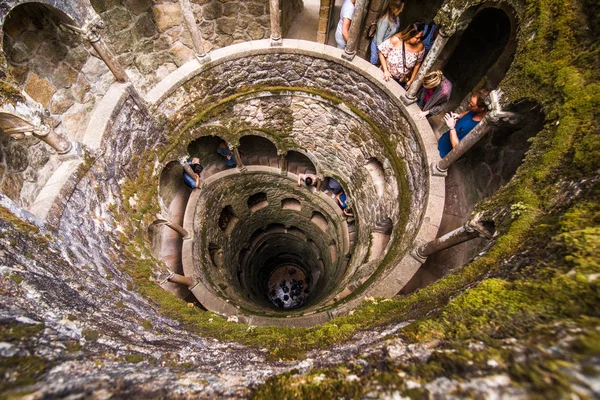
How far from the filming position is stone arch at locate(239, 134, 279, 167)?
11.3 meters

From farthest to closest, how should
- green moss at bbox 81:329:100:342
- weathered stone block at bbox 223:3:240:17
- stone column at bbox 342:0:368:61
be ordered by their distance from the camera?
1. weathered stone block at bbox 223:3:240:17
2. stone column at bbox 342:0:368:61
3. green moss at bbox 81:329:100:342

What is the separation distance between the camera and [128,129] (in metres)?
6.64

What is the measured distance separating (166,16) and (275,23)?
3.22 meters

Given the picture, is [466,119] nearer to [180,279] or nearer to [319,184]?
[319,184]

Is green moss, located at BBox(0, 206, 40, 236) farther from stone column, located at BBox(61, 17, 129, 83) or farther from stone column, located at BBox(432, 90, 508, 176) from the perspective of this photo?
stone column, located at BBox(432, 90, 508, 176)

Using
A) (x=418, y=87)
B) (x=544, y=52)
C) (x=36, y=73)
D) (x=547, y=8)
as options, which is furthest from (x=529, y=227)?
(x=36, y=73)

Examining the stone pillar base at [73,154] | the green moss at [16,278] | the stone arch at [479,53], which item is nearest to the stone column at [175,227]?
the stone pillar base at [73,154]

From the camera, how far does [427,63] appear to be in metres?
6.13

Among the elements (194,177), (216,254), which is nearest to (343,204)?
(216,254)

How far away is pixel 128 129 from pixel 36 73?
1.87 meters

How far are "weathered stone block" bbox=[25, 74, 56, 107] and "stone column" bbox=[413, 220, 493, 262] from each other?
8.46 metres

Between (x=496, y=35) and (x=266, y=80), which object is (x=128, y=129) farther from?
(x=496, y=35)

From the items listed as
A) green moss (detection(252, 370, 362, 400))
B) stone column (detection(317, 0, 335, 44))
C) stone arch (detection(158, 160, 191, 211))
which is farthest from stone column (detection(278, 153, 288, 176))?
green moss (detection(252, 370, 362, 400))

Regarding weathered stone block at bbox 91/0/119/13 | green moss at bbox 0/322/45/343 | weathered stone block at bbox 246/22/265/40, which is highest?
weathered stone block at bbox 246/22/265/40
